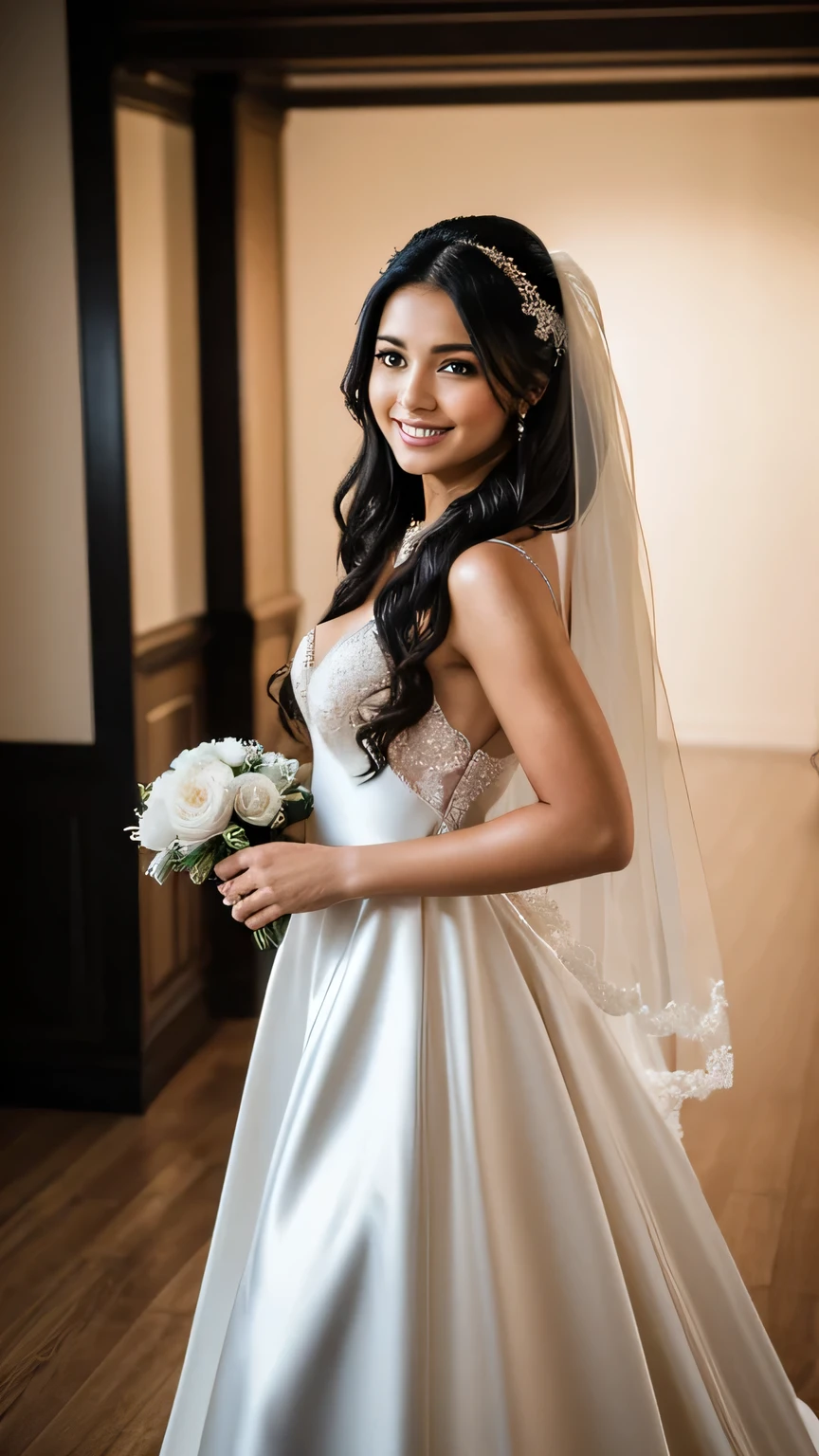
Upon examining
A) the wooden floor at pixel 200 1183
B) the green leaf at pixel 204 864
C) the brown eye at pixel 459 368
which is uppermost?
the brown eye at pixel 459 368

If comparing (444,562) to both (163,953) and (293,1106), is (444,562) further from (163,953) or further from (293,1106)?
(163,953)

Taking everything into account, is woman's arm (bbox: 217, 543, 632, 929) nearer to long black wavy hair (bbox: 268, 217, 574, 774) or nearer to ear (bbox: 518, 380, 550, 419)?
long black wavy hair (bbox: 268, 217, 574, 774)

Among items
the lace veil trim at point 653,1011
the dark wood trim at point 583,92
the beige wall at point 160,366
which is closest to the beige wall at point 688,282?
the dark wood trim at point 583,92

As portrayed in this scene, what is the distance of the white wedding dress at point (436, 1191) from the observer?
151 centimetres

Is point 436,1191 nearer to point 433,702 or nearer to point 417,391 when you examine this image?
point 433,702

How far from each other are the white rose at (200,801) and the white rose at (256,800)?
11 millimetres

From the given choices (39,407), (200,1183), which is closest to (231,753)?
(200,1183)

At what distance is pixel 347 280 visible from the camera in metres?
3.66

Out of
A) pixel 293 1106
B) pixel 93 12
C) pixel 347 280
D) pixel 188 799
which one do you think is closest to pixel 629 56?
pixel 347 280

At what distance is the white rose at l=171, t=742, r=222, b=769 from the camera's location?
1.59 metres

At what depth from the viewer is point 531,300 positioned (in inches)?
61.4

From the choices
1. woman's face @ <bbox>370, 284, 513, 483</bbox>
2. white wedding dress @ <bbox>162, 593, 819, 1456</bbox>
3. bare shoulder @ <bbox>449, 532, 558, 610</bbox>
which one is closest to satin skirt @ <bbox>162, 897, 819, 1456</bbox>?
white wedding dress @ <bbox>162, 593, 819, 1456</bbox>

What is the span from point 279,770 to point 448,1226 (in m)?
0.57

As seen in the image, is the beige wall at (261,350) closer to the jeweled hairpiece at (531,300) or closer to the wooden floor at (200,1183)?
the wooden floor at (200,1183)
